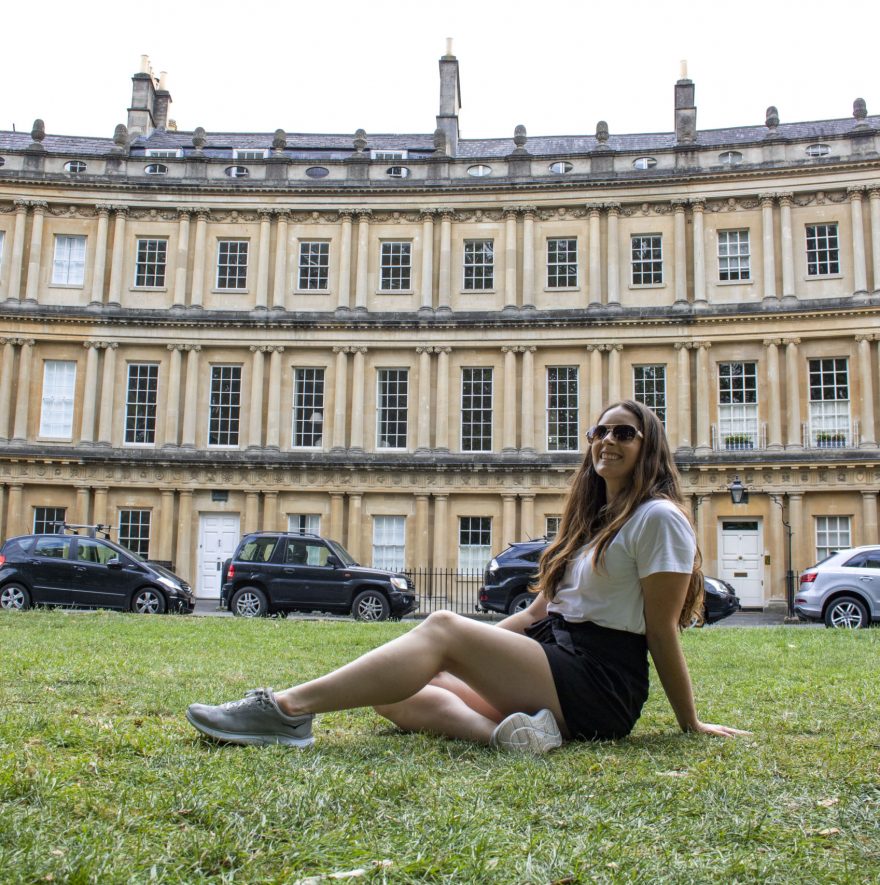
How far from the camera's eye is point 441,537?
31328 mm

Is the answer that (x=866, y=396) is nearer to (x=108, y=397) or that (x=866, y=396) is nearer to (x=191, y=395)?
(x=191, y=395)

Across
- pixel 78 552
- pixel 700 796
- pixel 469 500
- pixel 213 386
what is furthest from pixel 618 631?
pixel 213 386

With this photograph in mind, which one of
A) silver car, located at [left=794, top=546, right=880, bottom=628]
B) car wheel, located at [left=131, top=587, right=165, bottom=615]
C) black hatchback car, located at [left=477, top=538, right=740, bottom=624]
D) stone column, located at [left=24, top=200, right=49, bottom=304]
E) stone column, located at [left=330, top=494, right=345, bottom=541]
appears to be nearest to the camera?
silver car, located at [left=794, top=546, right=880, bottom=628]


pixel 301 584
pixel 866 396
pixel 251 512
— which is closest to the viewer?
pixel 301 584

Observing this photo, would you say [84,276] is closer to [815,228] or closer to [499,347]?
[499,347]

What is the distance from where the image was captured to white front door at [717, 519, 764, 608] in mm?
29844

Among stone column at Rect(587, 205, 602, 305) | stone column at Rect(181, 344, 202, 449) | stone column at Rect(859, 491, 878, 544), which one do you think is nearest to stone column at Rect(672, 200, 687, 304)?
stone column at Rect(587, 205, 602, 305)

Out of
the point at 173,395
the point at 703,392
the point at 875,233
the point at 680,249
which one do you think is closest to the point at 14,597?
the point at 173,395

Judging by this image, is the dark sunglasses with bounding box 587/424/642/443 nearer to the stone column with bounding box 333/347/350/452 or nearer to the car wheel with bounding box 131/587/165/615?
the car wheel with bounding box 131/587/165/615

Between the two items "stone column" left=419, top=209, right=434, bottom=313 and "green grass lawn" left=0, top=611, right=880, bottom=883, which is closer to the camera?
"green grass lawn" left=0, top=611, right=880, bottom=883

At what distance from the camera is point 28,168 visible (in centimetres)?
3381

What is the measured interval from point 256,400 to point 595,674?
2946cm

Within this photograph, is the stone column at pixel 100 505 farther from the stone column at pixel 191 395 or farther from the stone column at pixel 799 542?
the stone column at pixel 799 542

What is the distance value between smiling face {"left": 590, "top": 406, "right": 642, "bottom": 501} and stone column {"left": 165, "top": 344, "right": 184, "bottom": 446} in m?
29.5
